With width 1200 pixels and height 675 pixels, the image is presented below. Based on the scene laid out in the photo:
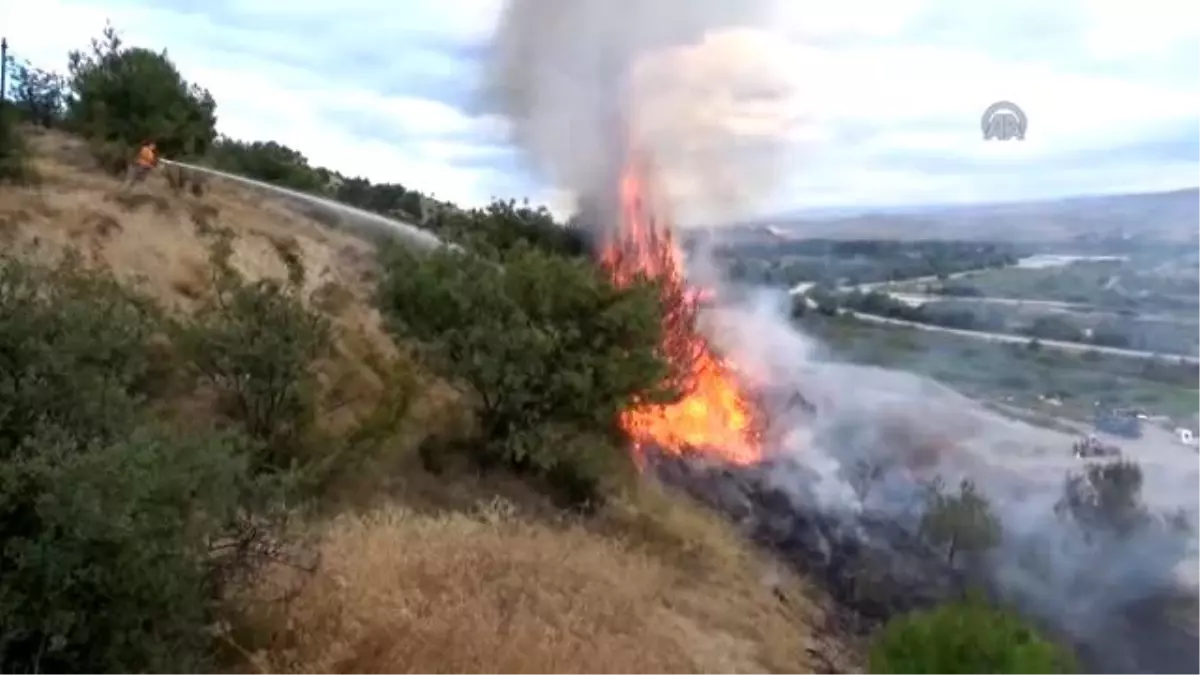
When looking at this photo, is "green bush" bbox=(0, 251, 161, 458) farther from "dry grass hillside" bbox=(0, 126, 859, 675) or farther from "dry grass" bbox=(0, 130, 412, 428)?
"dry grass" bbox=(0, 130, 412, 428)

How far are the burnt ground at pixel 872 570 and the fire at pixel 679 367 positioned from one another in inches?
28.6

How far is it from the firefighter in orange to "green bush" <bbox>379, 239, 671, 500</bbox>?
40.1ft

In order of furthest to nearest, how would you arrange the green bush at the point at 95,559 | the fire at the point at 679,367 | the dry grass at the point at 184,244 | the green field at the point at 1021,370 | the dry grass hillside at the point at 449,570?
1. the green field at the point at 1021,370
2. the fire at the point at 679,367
3. the dry grass at the point at 184,244
4. the dry grass hillside at the point at 449,570
5. the green bush at the point at 95,559

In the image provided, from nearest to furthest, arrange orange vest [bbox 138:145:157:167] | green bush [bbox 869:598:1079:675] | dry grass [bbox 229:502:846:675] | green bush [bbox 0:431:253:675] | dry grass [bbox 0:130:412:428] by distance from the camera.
→ green bush [bbox 0:431:253:675] < dry grass [bbox 229:502:846:675] < green bush [bbox 869:598:1079:675] < dry grass [bbox 0:130:412:428] < orange vest [bbox 138:145:157:167]

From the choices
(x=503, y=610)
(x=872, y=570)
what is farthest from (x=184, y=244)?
(x=503, y=610)

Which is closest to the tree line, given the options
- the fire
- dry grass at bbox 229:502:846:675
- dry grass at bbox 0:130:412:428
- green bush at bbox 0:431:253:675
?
green bush at bbox 0:431:253:675

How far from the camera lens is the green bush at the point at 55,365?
30.6ft

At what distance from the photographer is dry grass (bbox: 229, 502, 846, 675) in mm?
10883

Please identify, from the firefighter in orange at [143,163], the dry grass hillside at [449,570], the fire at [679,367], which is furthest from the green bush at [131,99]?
the fire at [679,367]

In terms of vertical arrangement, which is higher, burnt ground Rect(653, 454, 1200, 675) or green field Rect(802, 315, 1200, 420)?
green field Rect(802, 315, 1200, 420)

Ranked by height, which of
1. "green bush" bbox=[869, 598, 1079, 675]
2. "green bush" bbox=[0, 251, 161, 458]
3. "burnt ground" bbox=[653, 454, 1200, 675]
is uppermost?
"green bush" bbox=[0, 251, 161, 458]

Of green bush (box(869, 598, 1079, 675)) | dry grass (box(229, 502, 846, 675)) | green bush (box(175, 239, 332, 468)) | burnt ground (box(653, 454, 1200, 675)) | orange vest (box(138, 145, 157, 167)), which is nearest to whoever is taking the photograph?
dry grass (box(229, 502, 846, 675))

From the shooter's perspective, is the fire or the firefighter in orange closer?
the fire

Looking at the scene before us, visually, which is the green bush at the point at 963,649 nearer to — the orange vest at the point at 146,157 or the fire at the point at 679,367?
the fire at the point at 679,367
